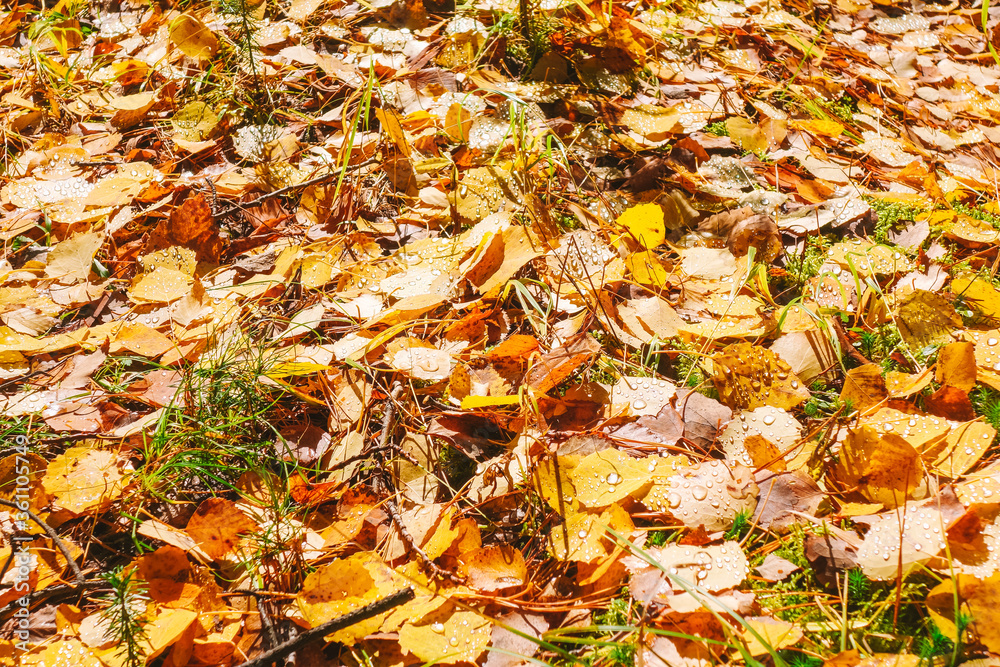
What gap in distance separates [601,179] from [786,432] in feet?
2.54

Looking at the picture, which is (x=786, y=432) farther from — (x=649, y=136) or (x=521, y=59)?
(x=521, y=59)

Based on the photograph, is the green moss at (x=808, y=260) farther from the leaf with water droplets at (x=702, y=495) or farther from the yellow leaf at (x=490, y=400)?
the yellow leaf at (x=490, y=400)

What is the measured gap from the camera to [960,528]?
839 mm

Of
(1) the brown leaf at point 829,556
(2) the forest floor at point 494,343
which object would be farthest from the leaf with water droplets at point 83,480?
(1) the brown leaf at point 829,556

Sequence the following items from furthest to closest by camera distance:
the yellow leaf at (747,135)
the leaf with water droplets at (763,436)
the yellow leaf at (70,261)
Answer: the yellow leaf at (747,135) < the yellow leaf at (70,261) < the leaf with water droplets at (763,436)

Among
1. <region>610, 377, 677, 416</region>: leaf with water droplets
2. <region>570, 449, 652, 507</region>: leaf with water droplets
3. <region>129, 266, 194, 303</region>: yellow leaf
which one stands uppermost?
<region>129, 266, 194, 303</region>: yellow leaf

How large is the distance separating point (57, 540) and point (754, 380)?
3.92ft

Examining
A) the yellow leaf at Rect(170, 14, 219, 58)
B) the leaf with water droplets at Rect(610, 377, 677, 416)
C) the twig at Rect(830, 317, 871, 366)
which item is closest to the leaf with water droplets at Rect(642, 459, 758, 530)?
the leaf with water droplets at Rect(610, 377, 677, 416)

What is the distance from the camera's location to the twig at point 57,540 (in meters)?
0.88

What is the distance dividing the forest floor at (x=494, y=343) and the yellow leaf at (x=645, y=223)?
10 mm

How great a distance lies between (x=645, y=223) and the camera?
48.9 inches

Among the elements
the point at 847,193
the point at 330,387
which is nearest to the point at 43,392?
the point at 330,387

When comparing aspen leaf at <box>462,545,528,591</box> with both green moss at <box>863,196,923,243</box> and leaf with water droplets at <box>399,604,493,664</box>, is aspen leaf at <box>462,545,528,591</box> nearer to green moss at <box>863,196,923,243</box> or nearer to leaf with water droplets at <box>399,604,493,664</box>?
leaf with water droplets at <box>399,604,493,664</box>

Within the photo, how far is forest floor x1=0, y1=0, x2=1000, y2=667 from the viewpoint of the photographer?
2.72 feet
